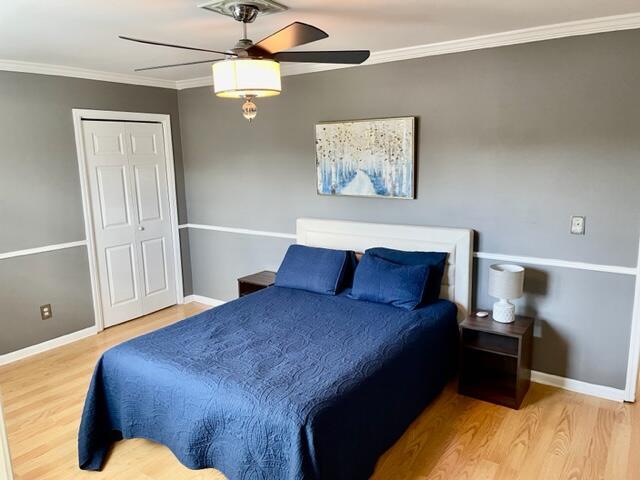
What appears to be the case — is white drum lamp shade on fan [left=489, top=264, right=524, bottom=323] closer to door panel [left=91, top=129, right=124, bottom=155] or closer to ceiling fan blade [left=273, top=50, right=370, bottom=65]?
ceiling fan blade [left=273, top=50, right=370, bottom=65]

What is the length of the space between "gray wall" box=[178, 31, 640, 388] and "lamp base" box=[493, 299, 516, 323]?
0.26m

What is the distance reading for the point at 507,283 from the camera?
2967mm

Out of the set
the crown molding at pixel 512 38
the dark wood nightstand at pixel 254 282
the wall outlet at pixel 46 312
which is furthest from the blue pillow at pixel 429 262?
the wall outlet at pixel 46 312

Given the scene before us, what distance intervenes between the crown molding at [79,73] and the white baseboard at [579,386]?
4136mm

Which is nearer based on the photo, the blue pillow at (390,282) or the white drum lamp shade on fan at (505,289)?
the white drum lamp shade on fan at (505,289)

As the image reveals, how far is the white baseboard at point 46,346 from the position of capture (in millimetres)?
3723

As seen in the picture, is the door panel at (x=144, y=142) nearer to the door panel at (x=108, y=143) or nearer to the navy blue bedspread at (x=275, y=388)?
the door panel at (x=108, y=143)

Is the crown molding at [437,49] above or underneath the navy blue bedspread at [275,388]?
above

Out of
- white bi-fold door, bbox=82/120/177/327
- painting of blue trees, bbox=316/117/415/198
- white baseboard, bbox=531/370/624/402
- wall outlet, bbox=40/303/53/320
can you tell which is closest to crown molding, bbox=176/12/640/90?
painting of blue trees, bbox=316/117/415/198

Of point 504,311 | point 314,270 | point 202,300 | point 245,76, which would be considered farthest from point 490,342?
point 202,300

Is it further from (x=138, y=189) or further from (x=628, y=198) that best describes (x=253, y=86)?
(x=138, y=189)

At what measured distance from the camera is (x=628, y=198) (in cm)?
280

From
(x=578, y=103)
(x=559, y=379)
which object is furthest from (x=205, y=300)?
(x=578, y=103)

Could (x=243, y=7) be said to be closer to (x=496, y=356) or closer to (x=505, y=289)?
(x=505, y=289)
